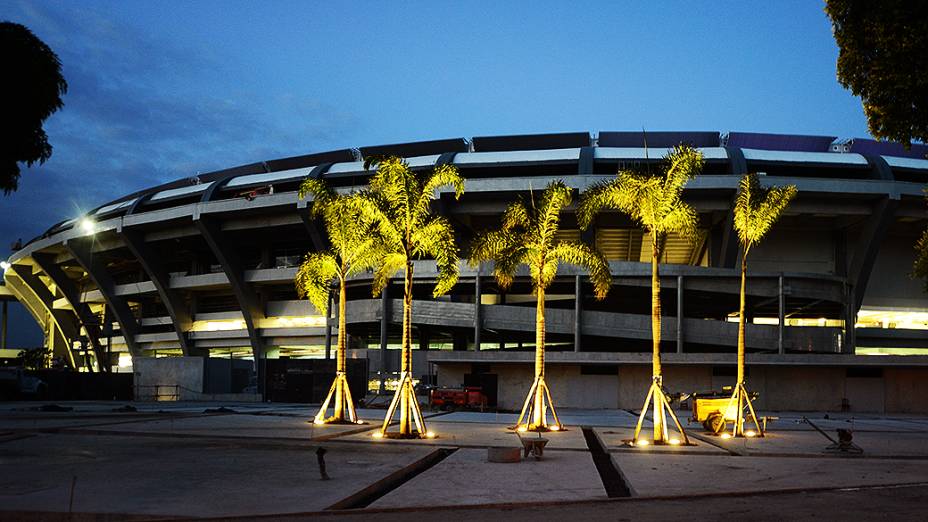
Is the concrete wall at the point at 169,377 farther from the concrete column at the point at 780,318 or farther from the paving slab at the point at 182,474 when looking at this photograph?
the concrete column at the point at 780,318

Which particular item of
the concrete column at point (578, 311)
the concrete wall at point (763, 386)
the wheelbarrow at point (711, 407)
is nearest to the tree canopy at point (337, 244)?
the wheelbarrow at point (711, 407)

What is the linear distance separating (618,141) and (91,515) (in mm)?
59872

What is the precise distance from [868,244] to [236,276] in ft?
155

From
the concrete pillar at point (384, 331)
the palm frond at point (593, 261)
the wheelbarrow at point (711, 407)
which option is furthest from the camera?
the concrete pillar at point (384, 331)

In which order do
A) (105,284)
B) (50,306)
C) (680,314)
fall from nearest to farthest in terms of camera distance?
(680,314) < (105,284) < (50,306)

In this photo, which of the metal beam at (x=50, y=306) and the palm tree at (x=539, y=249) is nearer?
the palm tree at (x=539, y=249)

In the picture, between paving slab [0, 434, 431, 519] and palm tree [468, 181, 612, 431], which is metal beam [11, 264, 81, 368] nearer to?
palm tree [468, 181, 612, 431]

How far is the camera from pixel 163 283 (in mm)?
69938

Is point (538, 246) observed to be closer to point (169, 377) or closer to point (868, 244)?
point (169, 377)

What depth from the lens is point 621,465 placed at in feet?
55.2

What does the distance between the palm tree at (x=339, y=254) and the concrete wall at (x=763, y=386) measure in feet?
60.5

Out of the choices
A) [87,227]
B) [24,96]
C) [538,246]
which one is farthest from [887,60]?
[87,227]

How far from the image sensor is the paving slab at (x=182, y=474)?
36.8 ft

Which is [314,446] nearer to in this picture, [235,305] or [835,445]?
[835,445]
